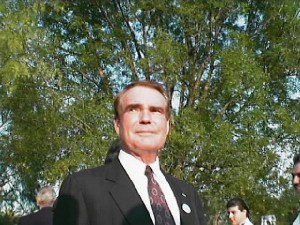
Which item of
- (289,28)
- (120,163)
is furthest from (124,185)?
(289,28)

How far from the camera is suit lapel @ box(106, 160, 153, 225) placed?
7.78ft

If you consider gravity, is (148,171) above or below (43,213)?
above

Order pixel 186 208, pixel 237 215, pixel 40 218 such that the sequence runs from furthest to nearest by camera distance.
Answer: pixel 237 215, pixel 40 218, pixel 186 208

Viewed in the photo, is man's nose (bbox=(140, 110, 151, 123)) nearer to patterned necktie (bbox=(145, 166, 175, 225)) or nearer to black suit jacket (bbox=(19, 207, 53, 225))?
patterned necktie (bbox=(145, 166, 175, 225))

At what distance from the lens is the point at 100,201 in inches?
93.5

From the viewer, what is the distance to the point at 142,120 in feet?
7.95

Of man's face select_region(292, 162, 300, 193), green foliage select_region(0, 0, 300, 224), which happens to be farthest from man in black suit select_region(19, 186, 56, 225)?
green foliage select_region(0, 0, 300, 224)

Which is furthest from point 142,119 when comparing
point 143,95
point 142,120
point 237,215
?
point 237,215

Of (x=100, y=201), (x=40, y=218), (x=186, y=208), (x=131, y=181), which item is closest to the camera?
(x=100, y=201)

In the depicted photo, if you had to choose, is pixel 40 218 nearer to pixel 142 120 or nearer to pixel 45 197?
pixel 45 197

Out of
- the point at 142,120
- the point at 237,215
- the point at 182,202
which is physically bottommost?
Result: the point at 237,215

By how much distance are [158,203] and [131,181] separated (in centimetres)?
13

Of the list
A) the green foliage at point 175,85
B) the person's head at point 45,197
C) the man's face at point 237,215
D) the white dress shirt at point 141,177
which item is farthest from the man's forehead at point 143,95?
the green foliage at point 175,85

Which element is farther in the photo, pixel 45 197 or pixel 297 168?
pixel 45 197
